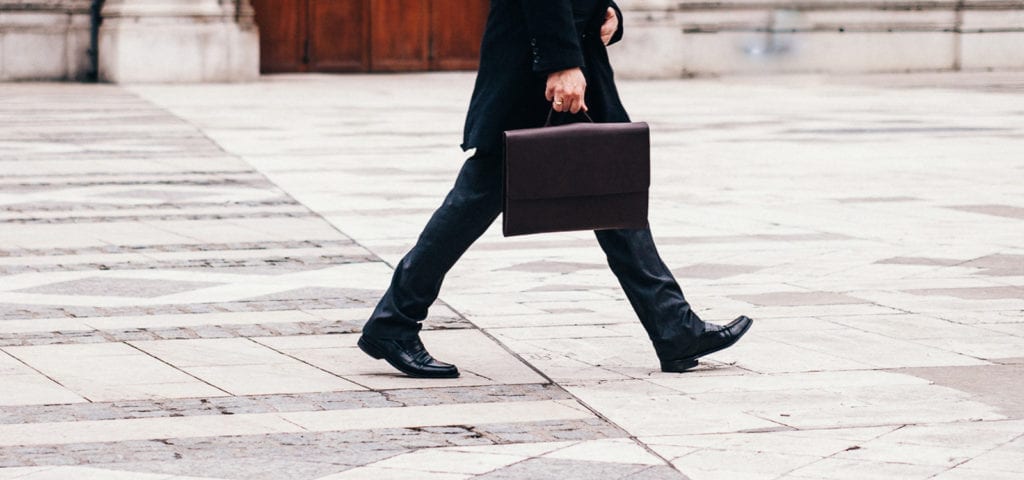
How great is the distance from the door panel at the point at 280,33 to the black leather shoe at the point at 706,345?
65.0 ft

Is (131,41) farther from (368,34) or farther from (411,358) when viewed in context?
(411,358)

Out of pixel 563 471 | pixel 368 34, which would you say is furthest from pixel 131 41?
pixel 563 471

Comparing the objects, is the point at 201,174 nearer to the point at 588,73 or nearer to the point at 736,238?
the point at 736,238

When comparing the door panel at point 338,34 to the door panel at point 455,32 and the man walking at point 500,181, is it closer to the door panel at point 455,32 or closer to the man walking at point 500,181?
the door panel at point 455,32

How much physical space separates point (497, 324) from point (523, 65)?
1322mm

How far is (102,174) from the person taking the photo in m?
11.6

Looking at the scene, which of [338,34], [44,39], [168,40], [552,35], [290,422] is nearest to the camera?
[290,422]

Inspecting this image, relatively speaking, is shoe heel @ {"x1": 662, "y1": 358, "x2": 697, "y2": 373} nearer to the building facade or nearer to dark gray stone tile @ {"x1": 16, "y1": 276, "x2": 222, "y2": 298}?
dark gray stone tile @ {"x1": 16, "y1": 276, "x2": 222, "y2": 298}

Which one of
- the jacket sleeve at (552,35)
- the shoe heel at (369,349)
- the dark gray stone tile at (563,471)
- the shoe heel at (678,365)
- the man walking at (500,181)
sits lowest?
the shoe heel at (678,365)

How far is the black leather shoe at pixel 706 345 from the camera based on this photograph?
17.9 ft

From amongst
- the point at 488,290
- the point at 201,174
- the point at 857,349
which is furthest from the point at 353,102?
the point at 857,349

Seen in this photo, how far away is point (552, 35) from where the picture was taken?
16.6ft

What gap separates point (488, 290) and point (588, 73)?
1908 mm

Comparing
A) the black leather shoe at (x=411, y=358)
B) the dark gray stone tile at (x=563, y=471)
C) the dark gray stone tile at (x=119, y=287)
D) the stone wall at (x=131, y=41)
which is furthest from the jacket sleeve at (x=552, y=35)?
the stone wall at (x=131, y=41)
